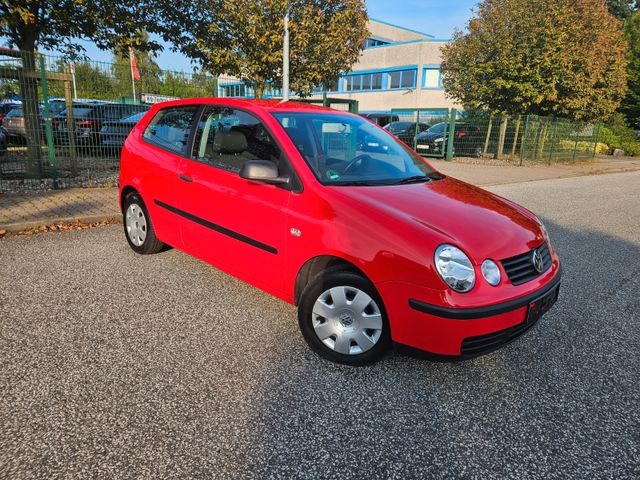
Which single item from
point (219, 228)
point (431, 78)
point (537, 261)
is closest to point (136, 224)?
point (219, 228)

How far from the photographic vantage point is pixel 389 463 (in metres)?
2.06

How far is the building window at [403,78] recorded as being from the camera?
126 ft

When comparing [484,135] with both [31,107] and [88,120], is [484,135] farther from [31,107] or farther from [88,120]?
[31,107]

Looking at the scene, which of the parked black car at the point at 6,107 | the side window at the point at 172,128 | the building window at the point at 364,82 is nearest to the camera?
the side window at the point at 172,128

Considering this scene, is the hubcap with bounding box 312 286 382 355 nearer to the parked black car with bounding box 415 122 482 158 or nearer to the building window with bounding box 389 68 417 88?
the parked black car with bounding box 415 122 482 158

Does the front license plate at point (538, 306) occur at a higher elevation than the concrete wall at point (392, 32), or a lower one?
lower

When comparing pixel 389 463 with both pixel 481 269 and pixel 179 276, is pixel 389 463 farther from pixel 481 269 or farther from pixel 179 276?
pixel 179 276

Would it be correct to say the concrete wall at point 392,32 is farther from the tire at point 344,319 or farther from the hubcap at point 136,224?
the tire at point 344,319

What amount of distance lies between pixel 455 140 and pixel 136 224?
15374 mm

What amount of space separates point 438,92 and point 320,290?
37.9m

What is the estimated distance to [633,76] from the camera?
2891 centimetres

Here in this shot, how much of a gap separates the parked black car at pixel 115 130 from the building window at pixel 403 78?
34.2 meters

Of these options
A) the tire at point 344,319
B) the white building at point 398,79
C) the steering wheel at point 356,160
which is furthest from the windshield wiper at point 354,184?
the white building at point 398,79

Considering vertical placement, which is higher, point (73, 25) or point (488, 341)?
point (73, 25)
